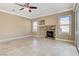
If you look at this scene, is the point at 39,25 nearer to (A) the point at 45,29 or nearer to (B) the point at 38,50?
(A) the point at 45,29

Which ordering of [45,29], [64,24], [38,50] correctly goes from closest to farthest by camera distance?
[38,50]
[64,24]
[45,29]

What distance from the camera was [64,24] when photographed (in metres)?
7.98

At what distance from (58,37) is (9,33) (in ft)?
16.7

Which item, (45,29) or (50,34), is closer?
(50,34)

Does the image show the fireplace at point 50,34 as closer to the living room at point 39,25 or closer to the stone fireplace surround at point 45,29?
the living room at point 39,25

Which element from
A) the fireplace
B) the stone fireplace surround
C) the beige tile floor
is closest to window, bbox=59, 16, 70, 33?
the stone fireplace surround

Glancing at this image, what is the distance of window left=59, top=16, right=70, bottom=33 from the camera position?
7.71m

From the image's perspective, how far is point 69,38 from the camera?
757cm

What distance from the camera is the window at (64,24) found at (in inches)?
304

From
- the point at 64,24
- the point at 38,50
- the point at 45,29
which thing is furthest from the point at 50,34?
the point at 38,50

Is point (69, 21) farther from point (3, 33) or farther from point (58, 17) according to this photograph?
point (3, 33)

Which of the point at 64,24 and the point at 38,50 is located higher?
the point at 64,24

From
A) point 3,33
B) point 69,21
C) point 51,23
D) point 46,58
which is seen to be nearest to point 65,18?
point 69,21

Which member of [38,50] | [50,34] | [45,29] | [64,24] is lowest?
[38,50]
